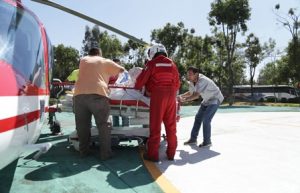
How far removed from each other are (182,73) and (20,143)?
33.4 meters

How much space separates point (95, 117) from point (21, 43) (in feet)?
7.02

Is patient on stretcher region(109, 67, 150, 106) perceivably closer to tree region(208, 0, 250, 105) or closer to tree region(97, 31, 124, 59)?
tree region(208, 0, 250, 105)

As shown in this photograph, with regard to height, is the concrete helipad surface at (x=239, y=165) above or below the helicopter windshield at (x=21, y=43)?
below

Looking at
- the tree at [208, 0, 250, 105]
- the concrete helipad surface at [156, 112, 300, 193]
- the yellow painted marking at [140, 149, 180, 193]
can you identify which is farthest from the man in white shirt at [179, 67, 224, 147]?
the tree at [208, 0, 250, 105]

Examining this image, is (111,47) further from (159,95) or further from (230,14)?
(159,95)

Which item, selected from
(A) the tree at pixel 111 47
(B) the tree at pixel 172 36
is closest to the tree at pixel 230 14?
(B) the tree at pixel 172 36

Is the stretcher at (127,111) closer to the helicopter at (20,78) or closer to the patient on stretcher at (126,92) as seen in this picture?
the patient on stretcher at (126,92)

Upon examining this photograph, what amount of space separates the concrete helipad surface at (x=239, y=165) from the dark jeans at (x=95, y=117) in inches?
39.7

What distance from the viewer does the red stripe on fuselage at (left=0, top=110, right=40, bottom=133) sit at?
309 cm

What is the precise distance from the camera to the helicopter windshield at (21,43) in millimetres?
4008

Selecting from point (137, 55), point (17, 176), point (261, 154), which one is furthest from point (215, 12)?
point (17, 176)

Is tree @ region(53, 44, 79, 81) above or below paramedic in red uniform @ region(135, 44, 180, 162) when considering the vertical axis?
above

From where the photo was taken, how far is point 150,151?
6.22 m

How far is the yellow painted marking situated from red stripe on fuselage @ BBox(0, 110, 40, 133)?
1.78 meters
